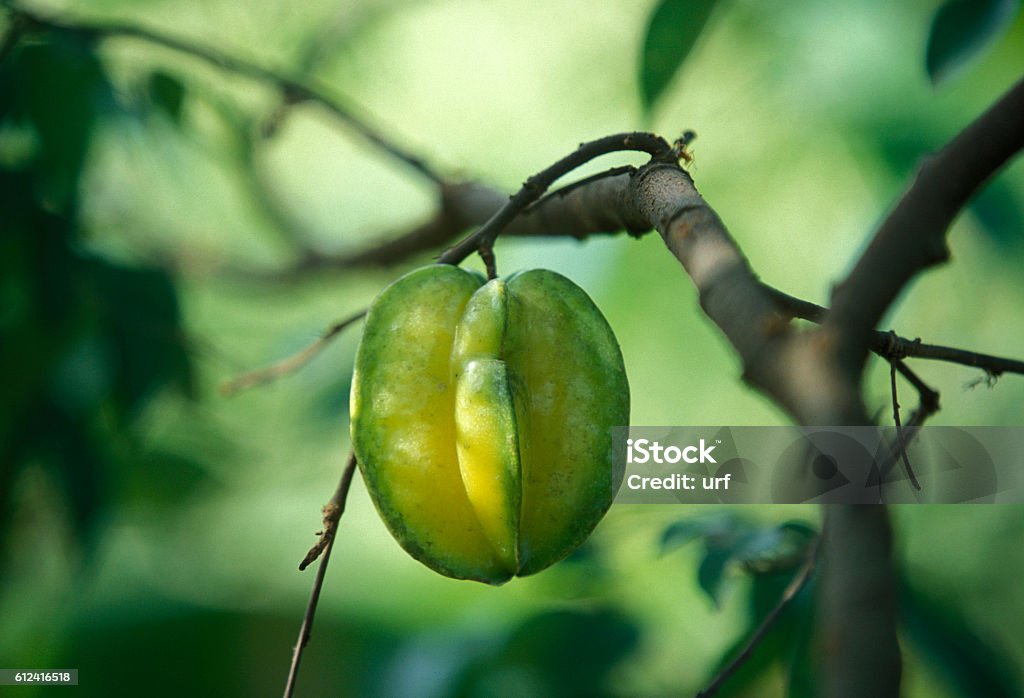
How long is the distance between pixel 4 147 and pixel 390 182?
2467 millimetres

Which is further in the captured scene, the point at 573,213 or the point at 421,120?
the point at 421,120

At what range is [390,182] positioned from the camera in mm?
4289

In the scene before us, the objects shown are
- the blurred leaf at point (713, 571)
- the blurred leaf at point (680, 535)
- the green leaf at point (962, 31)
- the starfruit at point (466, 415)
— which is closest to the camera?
the starfruit at point (466, 415)

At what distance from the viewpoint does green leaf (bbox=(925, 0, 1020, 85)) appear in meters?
1.09

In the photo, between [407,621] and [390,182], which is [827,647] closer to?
[407,621]

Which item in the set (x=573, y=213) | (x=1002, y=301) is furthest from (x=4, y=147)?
(x=1002, y=301)

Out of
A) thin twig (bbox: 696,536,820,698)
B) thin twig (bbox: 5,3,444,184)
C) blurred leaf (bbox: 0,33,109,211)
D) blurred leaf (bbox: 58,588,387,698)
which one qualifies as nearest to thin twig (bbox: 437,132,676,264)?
thin twig (bbox: 696,536,820,698)

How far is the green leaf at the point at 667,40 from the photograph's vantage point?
1.17m

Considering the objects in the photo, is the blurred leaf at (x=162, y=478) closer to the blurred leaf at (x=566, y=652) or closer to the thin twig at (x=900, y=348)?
the blurred leaf at (x=566, y=652)

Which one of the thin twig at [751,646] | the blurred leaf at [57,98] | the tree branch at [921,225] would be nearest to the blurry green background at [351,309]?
the blurred leaf at [57,98]

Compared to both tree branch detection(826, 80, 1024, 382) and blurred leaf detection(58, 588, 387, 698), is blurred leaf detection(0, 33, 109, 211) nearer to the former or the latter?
tree branch detection(826, 80, 1024, 382)

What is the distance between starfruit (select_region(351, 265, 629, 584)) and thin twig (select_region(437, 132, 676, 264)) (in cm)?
6

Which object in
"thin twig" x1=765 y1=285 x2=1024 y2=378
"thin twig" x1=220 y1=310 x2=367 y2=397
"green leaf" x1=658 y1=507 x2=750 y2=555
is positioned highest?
"thin twig" x1=220 y1=310 x2=367 y2=397

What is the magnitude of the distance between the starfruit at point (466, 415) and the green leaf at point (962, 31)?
55 centimetres
